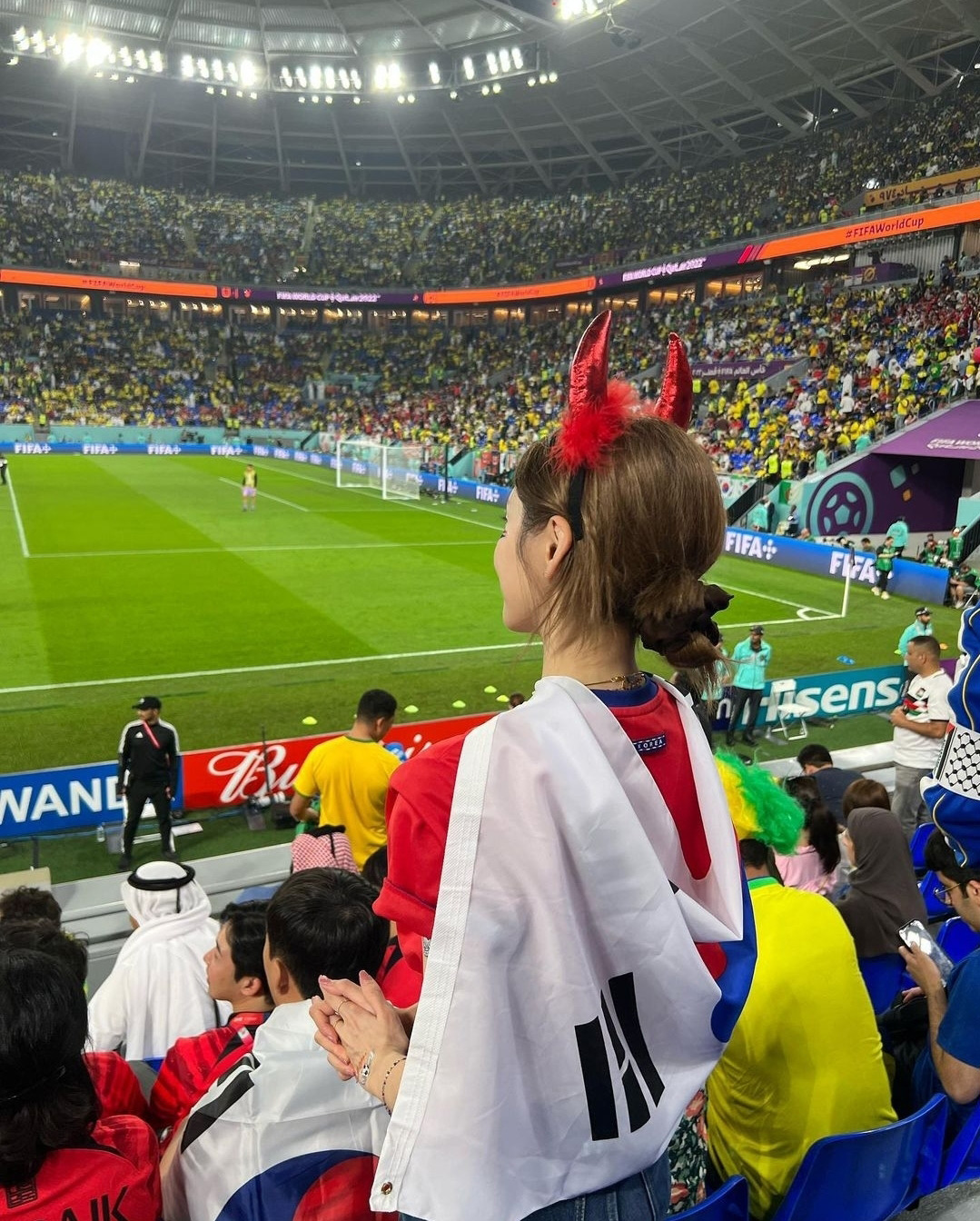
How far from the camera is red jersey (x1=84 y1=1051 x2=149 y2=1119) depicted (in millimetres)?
2654

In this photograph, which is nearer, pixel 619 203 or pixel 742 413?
pixel 742 413

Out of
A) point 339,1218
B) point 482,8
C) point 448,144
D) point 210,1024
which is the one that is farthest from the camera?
point 448,144

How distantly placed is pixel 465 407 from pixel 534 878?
5233 centimetres

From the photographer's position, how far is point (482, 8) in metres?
42.6

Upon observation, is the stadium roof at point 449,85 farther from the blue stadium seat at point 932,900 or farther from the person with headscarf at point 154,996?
the person with headscarf at point 154,996

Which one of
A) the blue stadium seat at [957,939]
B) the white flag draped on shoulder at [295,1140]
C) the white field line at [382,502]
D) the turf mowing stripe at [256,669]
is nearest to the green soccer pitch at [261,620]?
the turf mowing stripe at [256,669]

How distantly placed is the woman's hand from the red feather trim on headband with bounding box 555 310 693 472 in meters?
1.00

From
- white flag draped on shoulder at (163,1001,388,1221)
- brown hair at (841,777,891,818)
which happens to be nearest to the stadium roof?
brown hair at (841,777,891,818)

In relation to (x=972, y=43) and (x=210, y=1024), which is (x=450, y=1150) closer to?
(x=210, y=1024)

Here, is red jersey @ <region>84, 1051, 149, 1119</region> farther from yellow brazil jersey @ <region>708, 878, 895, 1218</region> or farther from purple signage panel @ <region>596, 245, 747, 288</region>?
purple signage panel @ <region>596, 245, 747, 288</region>

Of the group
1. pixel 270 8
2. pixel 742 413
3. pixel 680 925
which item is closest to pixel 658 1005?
pixel 680 925

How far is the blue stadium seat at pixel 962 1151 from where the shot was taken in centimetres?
323

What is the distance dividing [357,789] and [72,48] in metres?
52.4

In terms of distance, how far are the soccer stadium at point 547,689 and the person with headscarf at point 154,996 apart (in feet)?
0.06
